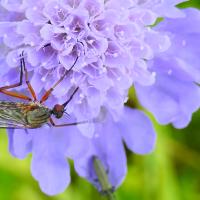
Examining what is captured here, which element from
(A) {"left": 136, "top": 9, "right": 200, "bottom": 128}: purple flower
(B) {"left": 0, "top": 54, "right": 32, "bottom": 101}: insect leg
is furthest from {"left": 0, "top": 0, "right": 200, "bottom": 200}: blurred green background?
(B) {"left": 0, "top": 54, "right": 32, "bottom": 101}: insect leg

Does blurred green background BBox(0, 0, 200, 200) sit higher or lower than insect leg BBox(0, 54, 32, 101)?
lower

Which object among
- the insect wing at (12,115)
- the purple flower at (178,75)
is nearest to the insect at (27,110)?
the insect wing at (12,115)

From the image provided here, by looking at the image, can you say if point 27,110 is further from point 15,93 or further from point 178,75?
point 178,75

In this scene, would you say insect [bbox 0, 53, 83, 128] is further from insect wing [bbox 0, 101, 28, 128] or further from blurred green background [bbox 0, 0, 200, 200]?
blurred green background [bbox 0, 0, 200, 200]

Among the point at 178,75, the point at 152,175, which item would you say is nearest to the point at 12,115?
the point at 178,75

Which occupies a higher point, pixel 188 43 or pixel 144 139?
pixel 188 43

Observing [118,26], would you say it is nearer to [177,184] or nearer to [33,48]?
[33,48]

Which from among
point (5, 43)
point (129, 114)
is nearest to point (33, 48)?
point (5, 43)
